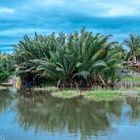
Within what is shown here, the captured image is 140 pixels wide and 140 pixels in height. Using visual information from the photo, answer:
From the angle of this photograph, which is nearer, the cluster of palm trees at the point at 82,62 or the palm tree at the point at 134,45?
the cluster of palm trees at the point at 82,62

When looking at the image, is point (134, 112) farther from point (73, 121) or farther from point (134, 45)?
point (134, 45)

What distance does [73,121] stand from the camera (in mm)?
14203

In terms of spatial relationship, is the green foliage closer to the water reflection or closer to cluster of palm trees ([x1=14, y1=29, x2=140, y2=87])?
cluster of palm trees ([x1=14, y1=29, x2=140, y2=87])

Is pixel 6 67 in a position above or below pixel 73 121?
above

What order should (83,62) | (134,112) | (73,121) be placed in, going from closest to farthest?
1. (73,121)
2. (134,112)
3. (83,62)

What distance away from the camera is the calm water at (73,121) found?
11.4 meters

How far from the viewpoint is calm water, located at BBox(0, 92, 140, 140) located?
11.4 meters

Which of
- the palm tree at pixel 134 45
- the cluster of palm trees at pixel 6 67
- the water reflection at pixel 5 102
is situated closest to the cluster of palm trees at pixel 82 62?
the water reflection at pixel 5 102

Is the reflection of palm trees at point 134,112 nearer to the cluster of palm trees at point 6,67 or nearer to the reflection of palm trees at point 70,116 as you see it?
the reflection of palm trees at point 70,116

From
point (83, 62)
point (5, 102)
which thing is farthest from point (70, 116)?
point (83, 62)

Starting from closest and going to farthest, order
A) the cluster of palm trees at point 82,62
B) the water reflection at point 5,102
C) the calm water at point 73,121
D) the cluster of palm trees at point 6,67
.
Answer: the calm water at point 73,121
the water reflection at point 5,102
the cluster of palm trees at point 82,62
the cluster of palm trees at point 6,67

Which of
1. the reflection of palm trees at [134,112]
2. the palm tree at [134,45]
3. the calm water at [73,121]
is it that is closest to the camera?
the calm water at [73,121]

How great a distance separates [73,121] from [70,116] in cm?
137

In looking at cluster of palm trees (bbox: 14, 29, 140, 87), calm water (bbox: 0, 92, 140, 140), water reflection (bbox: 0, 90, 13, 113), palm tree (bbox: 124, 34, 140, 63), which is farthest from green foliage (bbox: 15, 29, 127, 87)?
palm tree (bbox: 124, 34, 140, 63)
